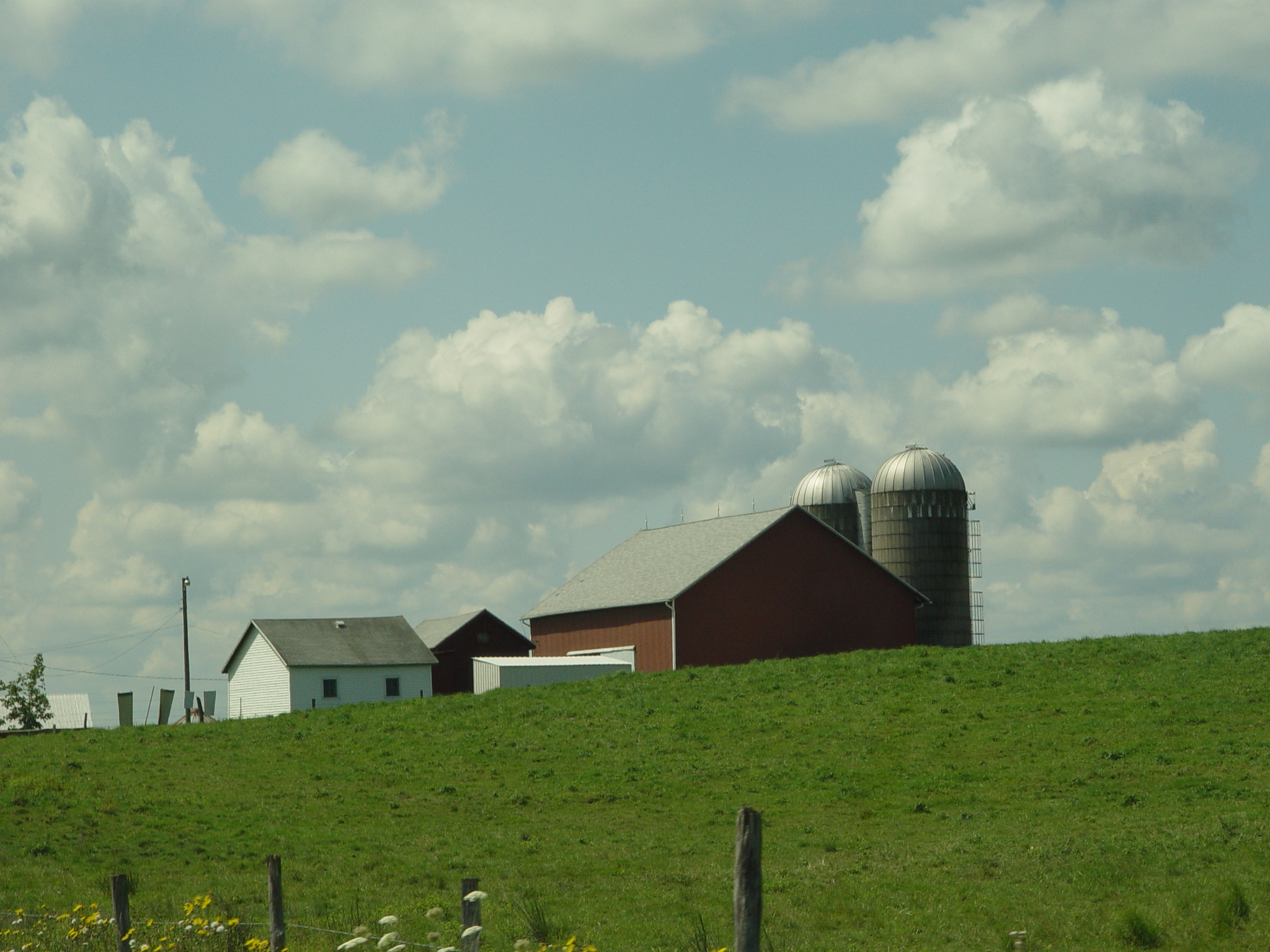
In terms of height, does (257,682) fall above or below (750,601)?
below

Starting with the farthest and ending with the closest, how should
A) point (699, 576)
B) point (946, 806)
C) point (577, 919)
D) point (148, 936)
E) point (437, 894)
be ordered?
point (699, 576), point (946, 806), point (437, 894), point (577, 919), point (148, 936)

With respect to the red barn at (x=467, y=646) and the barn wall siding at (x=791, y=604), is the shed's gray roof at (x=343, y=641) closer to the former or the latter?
the red barn at (x=467, y=646)

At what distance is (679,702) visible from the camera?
3931 cm

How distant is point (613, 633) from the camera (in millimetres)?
55938

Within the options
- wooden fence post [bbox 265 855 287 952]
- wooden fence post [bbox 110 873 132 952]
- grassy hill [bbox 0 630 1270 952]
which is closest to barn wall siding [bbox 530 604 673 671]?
grassy hill [bbox 0 630 1270 952]

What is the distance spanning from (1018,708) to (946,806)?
8486 millimetres

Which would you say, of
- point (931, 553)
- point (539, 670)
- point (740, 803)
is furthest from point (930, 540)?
point (740, 803)

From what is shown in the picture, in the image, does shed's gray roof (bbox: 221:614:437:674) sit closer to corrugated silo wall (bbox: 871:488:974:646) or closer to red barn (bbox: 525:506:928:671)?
red barn (bbox: 525:506:928:671)

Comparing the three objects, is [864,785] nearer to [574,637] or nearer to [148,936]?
[148,936]

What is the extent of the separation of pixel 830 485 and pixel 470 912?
→ 5546cm

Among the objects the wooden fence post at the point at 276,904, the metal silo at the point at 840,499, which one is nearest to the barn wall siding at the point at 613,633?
the metal silo at the point at 840,499

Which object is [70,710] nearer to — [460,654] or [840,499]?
[460,654]

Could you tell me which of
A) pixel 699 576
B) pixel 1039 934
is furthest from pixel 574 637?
pixel 1039 934

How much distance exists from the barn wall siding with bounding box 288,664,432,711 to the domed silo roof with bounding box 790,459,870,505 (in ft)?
67.8
